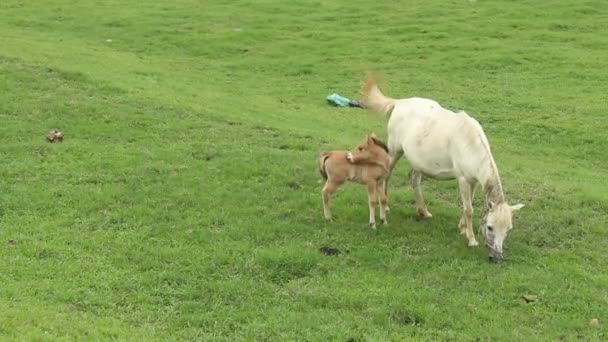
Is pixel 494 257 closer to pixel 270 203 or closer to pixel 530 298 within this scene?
pixel 530 298

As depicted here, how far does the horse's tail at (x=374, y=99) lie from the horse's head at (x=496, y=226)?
8.41 ft

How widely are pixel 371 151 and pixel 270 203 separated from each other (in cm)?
168

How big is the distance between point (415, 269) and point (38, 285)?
3.86 metres

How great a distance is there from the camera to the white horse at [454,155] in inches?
313

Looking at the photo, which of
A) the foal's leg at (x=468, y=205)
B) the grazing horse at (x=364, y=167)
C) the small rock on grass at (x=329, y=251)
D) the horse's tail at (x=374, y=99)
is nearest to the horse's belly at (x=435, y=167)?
the foal's leg at (x=468, y=205)

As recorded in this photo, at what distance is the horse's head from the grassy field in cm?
20

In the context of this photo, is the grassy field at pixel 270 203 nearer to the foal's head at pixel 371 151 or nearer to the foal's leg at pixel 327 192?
the foal's leg at pixel 327 192

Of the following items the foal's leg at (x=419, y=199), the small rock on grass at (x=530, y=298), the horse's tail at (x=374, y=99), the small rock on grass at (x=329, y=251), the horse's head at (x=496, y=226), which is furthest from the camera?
the horse's tail at (x=374, y=99)

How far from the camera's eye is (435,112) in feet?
29.7

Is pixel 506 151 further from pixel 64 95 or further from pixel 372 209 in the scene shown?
pixel 64 95

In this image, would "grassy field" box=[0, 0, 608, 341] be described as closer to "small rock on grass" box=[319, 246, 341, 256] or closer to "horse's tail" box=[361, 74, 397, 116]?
"small rock on grass" box=[319, 246, 341, 256]

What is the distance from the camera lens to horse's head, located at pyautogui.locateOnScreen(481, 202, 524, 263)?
781 cm

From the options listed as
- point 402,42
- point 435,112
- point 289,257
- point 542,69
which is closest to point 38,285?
point 289,257

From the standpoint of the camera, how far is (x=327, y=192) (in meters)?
9.02
